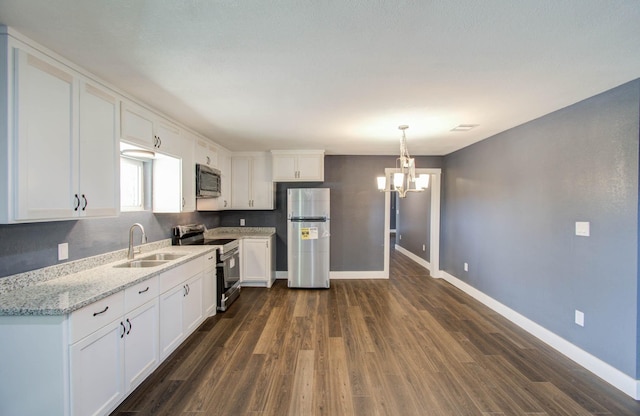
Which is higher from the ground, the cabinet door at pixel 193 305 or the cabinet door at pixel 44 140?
the cabinet door at pixel 44 140

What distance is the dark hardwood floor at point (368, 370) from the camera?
75.3 inches

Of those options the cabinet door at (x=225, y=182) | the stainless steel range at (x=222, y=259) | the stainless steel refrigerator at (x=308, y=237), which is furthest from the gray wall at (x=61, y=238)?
the stainless steel refrigerator at (x=308, y=237)

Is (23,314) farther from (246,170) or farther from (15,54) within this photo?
(246,170)

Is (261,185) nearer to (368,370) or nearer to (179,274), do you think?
(179,274)

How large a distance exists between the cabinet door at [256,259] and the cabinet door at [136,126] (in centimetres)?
227

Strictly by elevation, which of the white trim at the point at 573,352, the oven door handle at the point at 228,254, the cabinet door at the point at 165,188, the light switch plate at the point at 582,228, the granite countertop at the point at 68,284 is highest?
the cabinet door at the point at 165,188

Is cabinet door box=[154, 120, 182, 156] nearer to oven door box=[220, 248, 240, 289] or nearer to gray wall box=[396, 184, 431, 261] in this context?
oven door box=[220, 248, 240, 289]

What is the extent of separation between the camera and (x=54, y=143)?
5.56ft

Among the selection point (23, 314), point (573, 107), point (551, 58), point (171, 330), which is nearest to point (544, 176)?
point (573, 107)

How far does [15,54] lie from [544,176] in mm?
4390

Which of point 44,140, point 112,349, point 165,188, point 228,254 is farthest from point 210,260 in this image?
point 44,140

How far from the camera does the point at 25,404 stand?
145 centimetres

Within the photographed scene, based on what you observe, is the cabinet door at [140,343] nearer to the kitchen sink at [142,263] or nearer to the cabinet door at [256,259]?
the kitchen sink at [142,263]

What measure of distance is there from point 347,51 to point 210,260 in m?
2.79
